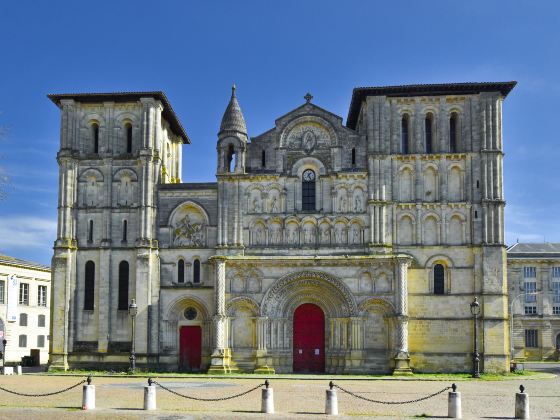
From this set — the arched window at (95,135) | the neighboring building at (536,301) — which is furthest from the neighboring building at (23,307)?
the neighboring building at (536,301)

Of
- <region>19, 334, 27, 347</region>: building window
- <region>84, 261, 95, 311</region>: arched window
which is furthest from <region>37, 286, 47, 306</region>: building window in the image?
<region>84, 261, 95, 311</region>: arched window

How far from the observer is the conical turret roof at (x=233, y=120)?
48531 mm

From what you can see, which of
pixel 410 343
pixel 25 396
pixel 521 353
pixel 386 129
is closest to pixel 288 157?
pixel 386 129

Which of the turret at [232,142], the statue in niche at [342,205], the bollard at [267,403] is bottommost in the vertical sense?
the bollard at [267,403]

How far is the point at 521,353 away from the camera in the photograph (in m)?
78.8

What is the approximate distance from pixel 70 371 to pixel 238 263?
11697mm

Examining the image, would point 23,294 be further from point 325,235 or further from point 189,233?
point 325,235

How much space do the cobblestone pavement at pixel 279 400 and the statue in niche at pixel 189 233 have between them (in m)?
9.96

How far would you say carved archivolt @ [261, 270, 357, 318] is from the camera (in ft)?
151

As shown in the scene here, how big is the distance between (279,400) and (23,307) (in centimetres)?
4847

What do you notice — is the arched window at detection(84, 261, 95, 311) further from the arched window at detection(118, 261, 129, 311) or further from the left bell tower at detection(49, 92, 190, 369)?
the arched window at detection(118, 261, 129, 311)

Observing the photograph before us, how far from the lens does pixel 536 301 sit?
271 feet

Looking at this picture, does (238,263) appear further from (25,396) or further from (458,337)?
(25,396)

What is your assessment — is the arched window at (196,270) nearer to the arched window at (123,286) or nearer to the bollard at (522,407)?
the arched window at (123,286)
